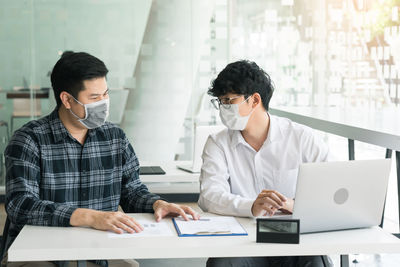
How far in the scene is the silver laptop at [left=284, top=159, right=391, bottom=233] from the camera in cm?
195

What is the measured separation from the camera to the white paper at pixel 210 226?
2.06 meters

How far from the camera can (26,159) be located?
7.69ft

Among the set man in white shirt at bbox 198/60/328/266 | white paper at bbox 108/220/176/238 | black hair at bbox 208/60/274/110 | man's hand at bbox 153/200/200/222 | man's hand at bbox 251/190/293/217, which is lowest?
white paper at bbox 108/220/176/238

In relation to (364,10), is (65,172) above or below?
below

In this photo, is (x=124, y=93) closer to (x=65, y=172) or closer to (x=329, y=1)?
(x=329, y=1)

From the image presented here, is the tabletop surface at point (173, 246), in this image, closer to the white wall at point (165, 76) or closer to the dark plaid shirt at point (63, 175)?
the dark plaid shirt at point (63, 175)

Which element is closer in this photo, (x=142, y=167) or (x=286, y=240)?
(x=286, y=240)

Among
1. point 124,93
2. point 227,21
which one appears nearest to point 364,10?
point 227,21

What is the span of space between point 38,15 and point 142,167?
8.52 feet

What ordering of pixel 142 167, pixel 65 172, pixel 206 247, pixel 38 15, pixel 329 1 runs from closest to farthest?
pixel 206 247 → pixel 65 172 → pixel 142 167 → pixel 38 15 → pixel 329 1

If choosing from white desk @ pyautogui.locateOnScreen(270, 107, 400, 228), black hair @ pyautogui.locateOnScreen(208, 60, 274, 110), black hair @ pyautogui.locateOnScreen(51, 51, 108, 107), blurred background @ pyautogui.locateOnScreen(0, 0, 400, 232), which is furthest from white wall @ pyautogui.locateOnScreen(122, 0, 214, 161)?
black hair @ pyautogui.locateOnScreen(51, 51, 108, 107)

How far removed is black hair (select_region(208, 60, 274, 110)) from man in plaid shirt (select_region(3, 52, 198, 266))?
47 cm

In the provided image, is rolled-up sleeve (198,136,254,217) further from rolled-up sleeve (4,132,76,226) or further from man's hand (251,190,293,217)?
rolled-up sleeve (4,132,76,226)

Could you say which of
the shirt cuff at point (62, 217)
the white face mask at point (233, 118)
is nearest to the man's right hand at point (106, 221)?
the shirt cuff at point (62, 217)
